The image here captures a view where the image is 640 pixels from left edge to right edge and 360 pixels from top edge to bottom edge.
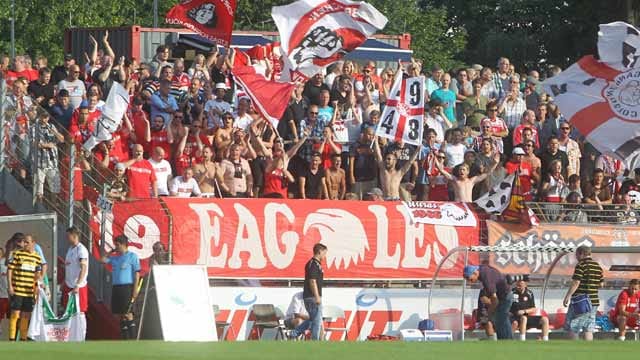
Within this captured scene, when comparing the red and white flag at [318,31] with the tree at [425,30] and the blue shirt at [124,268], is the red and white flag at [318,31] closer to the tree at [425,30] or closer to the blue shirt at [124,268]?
the blue shirt at [124,268]

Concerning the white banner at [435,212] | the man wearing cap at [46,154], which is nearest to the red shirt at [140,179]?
the man wearing cap at [46,154]

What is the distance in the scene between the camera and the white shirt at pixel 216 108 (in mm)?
27750

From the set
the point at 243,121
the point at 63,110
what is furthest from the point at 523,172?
the point at 63,110

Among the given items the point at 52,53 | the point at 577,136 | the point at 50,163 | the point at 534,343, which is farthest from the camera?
the point at 52,53

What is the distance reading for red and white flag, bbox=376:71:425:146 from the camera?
90.9ft

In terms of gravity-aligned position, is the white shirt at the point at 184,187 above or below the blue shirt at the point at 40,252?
above

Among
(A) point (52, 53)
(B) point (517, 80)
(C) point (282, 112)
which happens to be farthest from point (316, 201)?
(A) point (52, 53)

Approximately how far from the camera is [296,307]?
26.2 meters

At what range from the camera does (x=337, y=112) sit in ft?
93.2

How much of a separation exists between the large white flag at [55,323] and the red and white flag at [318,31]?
5152 mm

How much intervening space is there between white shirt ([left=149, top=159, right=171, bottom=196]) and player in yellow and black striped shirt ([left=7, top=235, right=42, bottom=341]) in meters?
2.39

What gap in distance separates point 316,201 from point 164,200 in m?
2.48

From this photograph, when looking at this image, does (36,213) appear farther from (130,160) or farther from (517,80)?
(517,80)

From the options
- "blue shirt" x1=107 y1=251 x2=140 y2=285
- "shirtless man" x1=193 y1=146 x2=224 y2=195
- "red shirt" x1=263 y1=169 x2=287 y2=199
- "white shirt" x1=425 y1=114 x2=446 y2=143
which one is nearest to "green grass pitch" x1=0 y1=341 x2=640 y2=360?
"blue shirt" x1=107 y1=251 x2=140 y2=285
